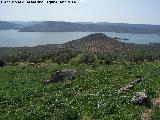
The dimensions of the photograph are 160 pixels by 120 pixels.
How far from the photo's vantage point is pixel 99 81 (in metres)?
47.3

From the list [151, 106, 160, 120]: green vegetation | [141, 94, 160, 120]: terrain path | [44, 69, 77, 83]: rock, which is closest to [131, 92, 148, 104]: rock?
[141, 94, 160, 120]: terrain path

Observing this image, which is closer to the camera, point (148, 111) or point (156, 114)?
point (156, 114)

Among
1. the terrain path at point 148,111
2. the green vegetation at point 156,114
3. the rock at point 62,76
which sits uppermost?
the green vegetation at point 156,114

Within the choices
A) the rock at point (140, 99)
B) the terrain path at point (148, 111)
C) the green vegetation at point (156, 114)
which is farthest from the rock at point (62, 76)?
the green vegetation at point (156, 114)

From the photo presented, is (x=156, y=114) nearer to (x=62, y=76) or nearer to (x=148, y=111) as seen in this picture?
(x=148, y=111)

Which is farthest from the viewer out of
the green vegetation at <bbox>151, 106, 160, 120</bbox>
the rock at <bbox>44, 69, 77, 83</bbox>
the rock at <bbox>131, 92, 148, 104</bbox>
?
the rock at <bbox>44, 69, 77, 83</bbox>

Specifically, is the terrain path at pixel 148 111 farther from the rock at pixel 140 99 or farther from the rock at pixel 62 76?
the rock at pixel 62 76

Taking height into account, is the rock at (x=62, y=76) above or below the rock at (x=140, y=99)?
below

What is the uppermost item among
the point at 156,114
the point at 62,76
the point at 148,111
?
the point at 156,114

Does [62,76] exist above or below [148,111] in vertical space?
below

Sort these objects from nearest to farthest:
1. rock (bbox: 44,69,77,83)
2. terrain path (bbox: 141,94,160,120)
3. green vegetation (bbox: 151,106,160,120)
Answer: green vegetation (bbox: 151,106,160,120), terrain path (bbox: 141,94,160,120), rock (bbox: 44,69,77,83)

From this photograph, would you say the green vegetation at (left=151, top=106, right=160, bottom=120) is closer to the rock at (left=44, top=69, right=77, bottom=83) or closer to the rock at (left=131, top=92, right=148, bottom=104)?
the rock at (left=131, top=92, right=148, bottom=104)

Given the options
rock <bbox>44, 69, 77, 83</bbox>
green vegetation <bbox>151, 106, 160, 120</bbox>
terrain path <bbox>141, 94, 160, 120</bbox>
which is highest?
green vegetation <bbox>151, 106, 160, 120</bbox>

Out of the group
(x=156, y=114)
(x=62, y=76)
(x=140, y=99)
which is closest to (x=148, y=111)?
(x=140, y=99)
